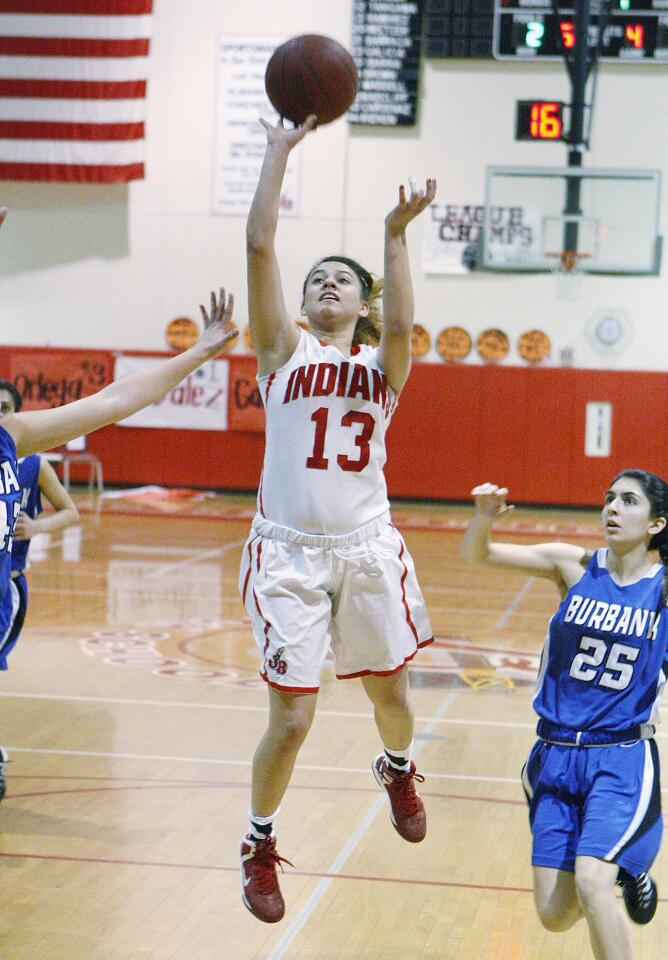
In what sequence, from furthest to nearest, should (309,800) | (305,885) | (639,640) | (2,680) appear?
(2,680) → (309,800) → (305,885) → (639,640)

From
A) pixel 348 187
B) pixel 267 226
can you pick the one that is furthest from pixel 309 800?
pixel 348 187

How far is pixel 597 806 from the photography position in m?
3.28

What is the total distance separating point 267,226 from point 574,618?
1383 mm

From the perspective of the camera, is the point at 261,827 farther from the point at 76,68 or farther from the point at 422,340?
the point at 76,68

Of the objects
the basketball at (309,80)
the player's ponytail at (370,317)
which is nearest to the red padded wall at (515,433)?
the player's ponytail at (370,317)

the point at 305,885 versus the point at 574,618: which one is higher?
the point at 574,618

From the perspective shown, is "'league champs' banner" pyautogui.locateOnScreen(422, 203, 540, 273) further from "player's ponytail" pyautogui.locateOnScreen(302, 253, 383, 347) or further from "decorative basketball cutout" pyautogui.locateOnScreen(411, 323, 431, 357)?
"player's ponytail" pyautogui.locateOnScreen(302, 253, 383, 347)

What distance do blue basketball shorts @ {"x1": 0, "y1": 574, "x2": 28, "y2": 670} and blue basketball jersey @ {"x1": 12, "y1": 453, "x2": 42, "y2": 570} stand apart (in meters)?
0.09

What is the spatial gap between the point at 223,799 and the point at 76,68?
44.2ft

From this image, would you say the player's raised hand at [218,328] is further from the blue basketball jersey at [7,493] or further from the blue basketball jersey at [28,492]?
the blue basketball jersey at [28,492]

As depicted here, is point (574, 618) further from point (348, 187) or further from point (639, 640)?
point (348, 187)

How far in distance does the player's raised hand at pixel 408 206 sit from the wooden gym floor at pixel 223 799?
6.92 ft

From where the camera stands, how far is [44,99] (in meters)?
16.8

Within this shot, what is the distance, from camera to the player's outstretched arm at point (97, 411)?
3.14 meters
